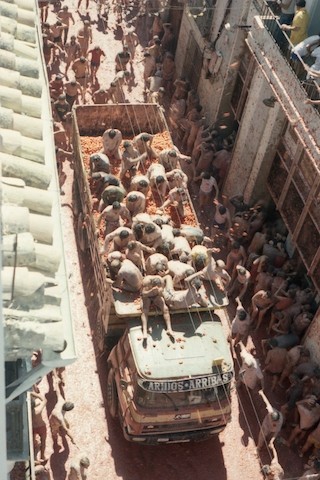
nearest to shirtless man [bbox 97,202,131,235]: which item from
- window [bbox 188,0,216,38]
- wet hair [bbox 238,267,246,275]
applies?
wet hair [bbox 238,267,246,275]

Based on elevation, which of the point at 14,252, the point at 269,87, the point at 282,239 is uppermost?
the point at 14,252

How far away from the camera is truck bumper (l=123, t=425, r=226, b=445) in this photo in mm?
10758

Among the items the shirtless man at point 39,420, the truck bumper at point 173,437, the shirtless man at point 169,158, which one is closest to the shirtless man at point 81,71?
the shirtless man at point 169,158

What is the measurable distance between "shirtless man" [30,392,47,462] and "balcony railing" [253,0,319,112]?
7.08m

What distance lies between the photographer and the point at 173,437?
427 inches

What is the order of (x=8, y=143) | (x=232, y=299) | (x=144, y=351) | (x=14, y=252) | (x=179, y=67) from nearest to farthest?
(x=14, y=252)
(x=8, y=143)
(x=144, y=351)
(x=232, y=299)
(x=179, y=67)

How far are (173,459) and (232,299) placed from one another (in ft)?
13.1

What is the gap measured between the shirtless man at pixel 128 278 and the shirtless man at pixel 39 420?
2241 millimetres

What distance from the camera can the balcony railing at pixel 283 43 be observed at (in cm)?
1275

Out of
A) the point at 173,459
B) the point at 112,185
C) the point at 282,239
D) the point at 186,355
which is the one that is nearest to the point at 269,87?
the point at 282,239

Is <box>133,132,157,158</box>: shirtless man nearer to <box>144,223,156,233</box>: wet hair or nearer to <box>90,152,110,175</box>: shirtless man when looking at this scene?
<box>90,152,110,175</box>: shirtless man

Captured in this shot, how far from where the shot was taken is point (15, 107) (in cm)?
771

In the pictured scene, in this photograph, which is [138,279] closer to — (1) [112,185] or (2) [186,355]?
(2) [186,355]

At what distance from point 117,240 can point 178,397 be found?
3024 millimetres
